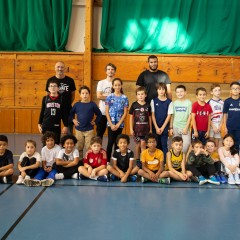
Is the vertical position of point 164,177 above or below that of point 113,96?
below

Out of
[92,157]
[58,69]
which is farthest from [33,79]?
[92,157]

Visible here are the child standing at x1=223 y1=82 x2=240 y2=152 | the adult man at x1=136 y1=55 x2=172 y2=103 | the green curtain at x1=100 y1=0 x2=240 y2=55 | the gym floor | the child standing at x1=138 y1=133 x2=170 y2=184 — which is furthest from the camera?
the green curtain at x1=100 y1=0 x2=240 y2=55

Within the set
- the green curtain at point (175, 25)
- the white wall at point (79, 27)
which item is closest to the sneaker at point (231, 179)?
the green curtain at point (175, 25)

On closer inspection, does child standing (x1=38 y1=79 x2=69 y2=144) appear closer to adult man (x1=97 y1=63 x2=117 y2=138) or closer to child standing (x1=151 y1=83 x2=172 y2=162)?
adult man (x1=97 y1=63 x2=117 y2=138)

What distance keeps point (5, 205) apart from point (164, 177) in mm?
2039

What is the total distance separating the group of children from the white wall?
182 inches

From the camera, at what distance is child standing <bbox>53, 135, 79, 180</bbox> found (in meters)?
4.78

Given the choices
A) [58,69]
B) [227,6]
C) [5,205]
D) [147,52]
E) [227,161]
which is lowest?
[5,205]

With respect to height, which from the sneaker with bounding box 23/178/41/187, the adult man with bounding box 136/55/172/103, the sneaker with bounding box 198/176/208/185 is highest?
the adult man with bounding box 136/55/172/103

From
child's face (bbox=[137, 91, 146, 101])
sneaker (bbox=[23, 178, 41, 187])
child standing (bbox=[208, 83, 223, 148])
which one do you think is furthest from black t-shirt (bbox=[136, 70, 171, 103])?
sneaker (bbox=[23, 178, 41, 187])

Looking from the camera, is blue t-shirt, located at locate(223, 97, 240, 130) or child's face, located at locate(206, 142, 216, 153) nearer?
child's face, located at locate(206, 142, 216, 153)

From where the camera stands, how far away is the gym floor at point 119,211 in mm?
2869

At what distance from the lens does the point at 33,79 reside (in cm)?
938

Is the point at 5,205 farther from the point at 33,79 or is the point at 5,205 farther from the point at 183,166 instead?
the point at 33,79
